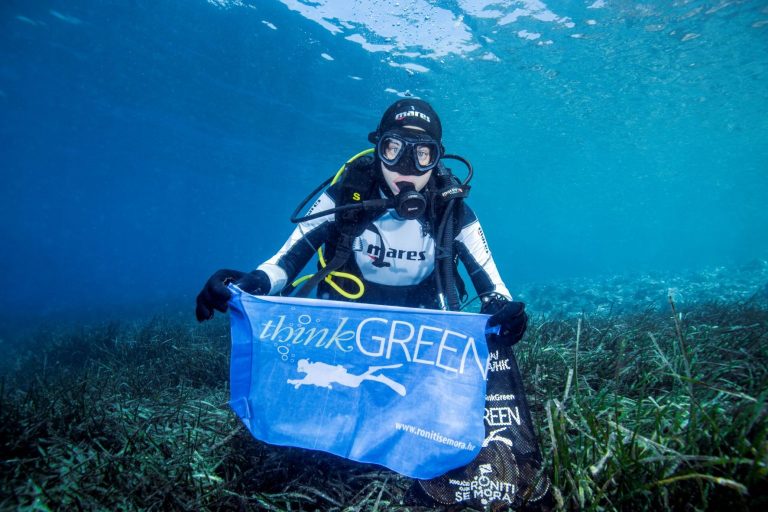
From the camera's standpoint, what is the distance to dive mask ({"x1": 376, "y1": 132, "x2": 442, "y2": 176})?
3404 mm

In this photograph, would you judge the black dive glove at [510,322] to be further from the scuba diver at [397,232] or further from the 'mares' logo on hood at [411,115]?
the 'mares' logo on hood at [411,115]

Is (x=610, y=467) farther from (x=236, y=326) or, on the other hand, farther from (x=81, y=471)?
(x=81, y=471)

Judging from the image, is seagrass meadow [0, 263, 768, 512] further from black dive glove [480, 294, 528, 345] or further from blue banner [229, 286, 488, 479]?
black dive glove [480, 294, 528, 345]

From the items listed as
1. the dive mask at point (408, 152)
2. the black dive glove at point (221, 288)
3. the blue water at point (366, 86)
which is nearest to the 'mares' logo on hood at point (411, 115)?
the dive mask at point (408, 152)

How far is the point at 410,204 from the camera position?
332 centimetres

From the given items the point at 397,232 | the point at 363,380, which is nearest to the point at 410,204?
the point at 397,232

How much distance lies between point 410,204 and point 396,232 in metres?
0.42

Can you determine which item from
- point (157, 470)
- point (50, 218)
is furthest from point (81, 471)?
point (50, 218)

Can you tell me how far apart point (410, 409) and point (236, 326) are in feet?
4.10

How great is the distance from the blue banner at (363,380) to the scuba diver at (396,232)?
1.00m

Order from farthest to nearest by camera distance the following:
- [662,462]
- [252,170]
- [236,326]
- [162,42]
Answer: [252,170] → [162,42] → [236,326] → [662,462]

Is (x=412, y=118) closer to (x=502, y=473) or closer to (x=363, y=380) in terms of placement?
(x=363, y=380)

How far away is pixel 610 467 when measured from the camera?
1.48 meters

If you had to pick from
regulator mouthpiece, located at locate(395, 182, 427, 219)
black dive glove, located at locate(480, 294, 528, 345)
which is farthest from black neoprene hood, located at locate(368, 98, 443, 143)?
black dive glove, located at locate(480, 294, 528, 345)
